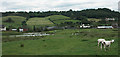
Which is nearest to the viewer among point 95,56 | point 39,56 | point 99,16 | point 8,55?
point 95,56

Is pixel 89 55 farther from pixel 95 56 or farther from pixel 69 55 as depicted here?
pixel 69 55

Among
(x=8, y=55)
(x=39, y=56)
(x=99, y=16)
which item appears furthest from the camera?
(x=99, y=16)

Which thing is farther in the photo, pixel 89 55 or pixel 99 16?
pixel 99 16

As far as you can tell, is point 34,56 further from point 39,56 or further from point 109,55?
point 109,55

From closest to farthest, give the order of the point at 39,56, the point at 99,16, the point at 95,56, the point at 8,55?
the point at 95,56, the point at 39,56, the point at 8,55, the point at 99,16

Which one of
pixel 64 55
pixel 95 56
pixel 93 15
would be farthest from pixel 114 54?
pixel 93 15

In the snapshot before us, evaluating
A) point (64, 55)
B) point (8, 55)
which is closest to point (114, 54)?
point (64, 55)

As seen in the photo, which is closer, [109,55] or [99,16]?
[109,55]

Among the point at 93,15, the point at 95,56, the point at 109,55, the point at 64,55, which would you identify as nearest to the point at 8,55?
the point at 64,55
